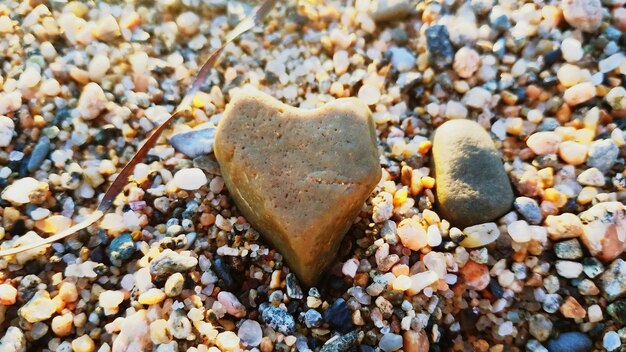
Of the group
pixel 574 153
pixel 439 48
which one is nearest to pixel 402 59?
pixel 439 48

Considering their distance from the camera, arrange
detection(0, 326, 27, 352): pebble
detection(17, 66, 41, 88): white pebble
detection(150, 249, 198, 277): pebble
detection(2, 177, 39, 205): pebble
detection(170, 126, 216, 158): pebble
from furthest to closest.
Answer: detection(17, 66, 41, 88): white pebble, detection(170, 126, 216, 158): pebble, detection(2, 177, 39, 205): pebble, detection(150, 249, 198, 277): pebble, detection(0, 326, 27, 352): pebble

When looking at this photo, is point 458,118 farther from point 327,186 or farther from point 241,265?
point 241,265

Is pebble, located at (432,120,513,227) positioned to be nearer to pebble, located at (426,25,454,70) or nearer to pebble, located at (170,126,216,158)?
pebble, located at (426,25,454,70)

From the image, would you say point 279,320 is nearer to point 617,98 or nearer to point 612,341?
point 612,341

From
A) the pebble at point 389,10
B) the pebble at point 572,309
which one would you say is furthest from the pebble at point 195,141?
the pebble at point 572,309

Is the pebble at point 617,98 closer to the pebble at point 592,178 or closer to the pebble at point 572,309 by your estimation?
the pebble at point 592,178

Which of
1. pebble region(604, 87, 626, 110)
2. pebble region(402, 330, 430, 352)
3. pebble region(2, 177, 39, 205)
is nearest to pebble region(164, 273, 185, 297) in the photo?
Result: pebble region(2, 177, 39, 205)

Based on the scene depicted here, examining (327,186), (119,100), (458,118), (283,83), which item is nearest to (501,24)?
(458,118)
